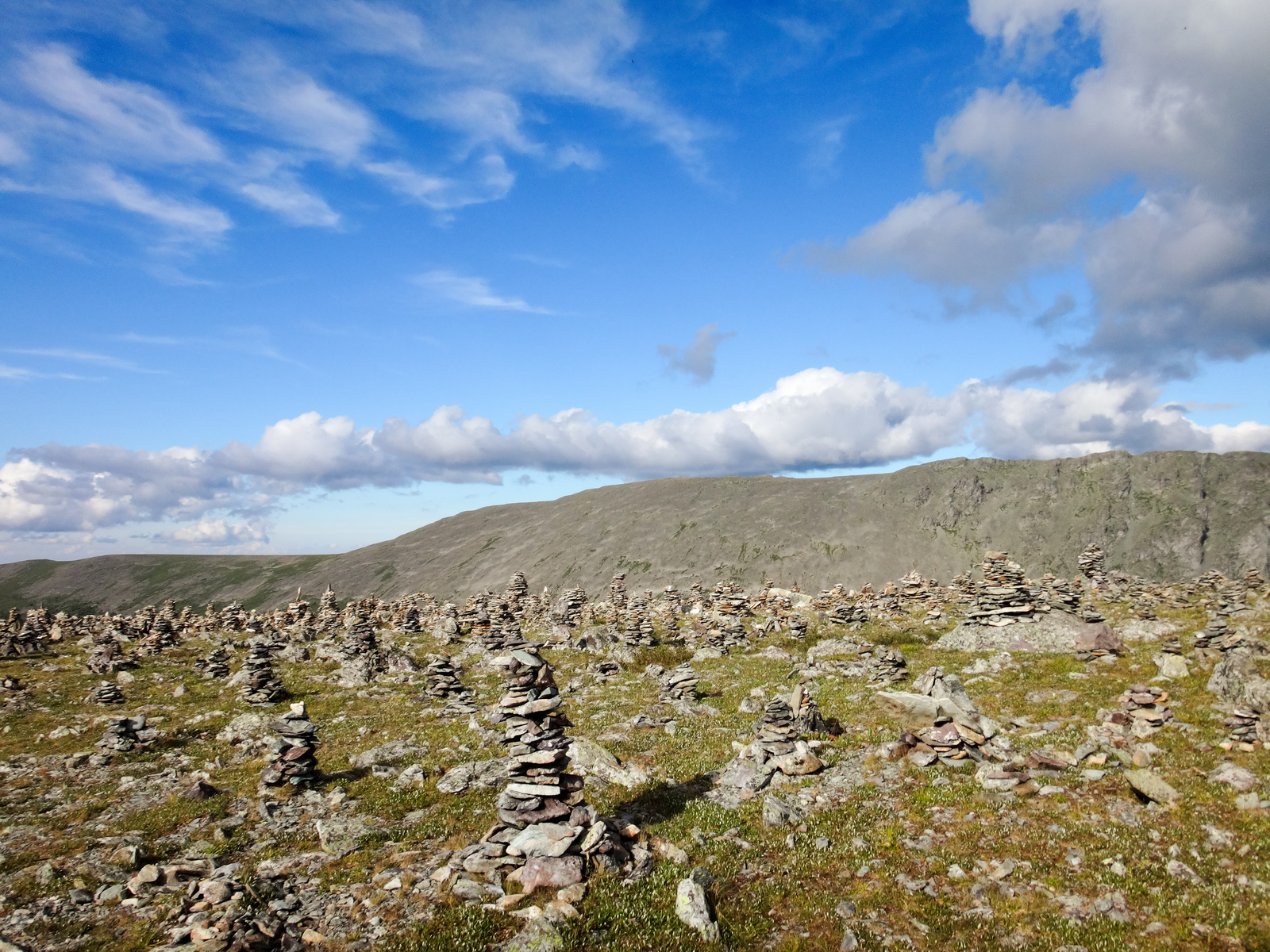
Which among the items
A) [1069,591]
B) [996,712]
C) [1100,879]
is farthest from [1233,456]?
[1100,879]

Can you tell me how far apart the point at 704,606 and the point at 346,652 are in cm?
4923

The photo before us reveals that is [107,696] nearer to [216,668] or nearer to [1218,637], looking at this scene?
[216,668]

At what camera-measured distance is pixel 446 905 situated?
13.2 meters

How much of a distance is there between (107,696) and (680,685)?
38.1 m

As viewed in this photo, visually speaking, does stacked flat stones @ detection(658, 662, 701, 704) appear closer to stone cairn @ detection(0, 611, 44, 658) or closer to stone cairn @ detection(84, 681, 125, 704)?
stone cairn @ detection(84, 681, 125, 704)

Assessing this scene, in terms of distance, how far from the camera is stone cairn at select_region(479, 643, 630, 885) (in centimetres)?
1464

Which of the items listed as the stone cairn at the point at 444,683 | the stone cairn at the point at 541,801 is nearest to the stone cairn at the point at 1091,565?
the stone cairn at the point at 444,683

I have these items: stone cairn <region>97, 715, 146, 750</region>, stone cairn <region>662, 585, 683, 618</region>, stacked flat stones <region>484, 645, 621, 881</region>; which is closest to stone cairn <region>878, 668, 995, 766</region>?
stacked flat stones <region>484, 645, 621, 881</region>

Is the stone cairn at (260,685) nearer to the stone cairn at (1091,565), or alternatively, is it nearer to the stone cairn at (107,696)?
the stone cairn at (107,696)

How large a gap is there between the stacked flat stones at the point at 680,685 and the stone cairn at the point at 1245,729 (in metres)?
22.3

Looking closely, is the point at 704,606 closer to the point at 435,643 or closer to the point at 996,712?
the point at 435,643

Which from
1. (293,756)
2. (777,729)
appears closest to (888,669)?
(777,729)

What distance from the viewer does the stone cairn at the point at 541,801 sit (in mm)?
14641

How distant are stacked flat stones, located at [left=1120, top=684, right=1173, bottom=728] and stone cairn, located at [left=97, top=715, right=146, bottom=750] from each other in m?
43.6
